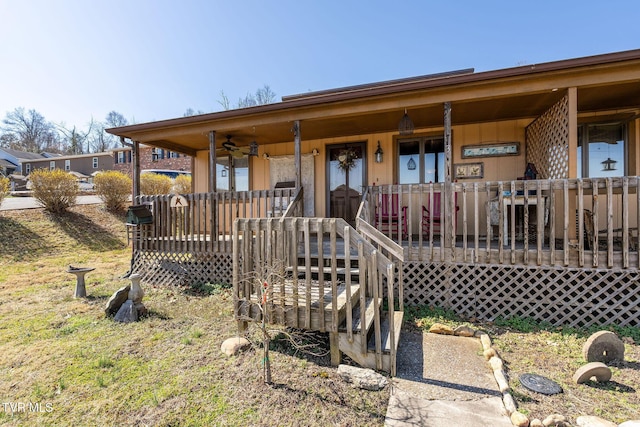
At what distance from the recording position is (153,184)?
47.4 ft

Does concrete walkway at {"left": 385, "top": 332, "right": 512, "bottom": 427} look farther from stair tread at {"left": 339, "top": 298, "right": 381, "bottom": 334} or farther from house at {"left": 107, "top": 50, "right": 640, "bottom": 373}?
stair tread at {"left": 339, "top": 298, "right": 381, "bottom": 334}

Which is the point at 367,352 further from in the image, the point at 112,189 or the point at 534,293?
the point at 112,189

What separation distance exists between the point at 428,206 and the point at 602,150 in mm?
3381

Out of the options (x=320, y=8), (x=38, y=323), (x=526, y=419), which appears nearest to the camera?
(x=526, y=419)

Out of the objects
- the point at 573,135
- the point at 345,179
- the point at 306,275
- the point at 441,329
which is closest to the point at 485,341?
the point at 441,329

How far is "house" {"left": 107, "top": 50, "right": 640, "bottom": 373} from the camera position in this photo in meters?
3.10

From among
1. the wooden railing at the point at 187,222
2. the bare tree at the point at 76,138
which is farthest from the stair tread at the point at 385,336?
the bare tree at the point at 76,138

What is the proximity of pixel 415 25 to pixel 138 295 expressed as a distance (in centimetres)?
1180

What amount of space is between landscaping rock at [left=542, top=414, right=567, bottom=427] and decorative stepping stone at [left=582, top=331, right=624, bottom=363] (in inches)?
49.5

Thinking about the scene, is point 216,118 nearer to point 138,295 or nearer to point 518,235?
point 138,295

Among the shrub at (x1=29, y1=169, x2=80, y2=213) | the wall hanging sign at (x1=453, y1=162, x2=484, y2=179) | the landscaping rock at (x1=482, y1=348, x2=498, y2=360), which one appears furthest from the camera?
the shrub at (x1=29, y1=169, x2=80, y2=213)

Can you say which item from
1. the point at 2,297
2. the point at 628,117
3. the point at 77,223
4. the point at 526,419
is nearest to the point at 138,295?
the point at 2,297

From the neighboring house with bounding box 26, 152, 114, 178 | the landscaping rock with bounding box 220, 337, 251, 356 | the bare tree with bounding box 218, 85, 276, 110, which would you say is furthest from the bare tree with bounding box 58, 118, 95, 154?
the landscaping rock with bounding box 220, 337, 251, 356

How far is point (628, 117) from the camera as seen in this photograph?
5340mm
